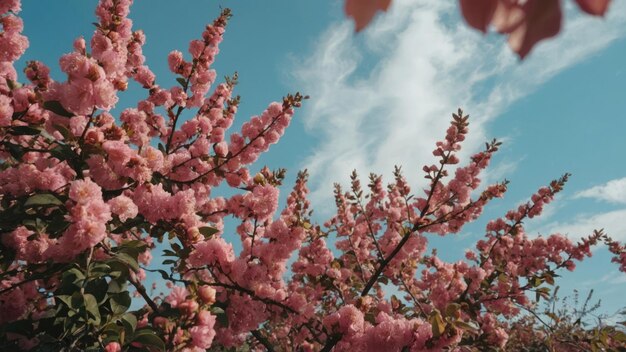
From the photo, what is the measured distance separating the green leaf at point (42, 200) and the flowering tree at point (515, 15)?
2.12 metres

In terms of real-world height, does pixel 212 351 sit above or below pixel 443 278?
below

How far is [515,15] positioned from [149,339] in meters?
1.93

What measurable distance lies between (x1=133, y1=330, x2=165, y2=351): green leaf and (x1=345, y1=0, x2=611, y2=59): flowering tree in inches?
71.9

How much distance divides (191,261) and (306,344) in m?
1.51

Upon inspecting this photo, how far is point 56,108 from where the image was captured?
236 cm

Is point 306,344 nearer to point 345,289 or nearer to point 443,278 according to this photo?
point 345,289

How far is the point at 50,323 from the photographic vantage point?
7.25 ft

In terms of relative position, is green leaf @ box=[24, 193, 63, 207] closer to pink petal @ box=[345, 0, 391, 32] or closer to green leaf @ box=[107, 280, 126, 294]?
green leaf @ box=[107, 280, 126, 294]

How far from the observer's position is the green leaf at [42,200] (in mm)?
2049

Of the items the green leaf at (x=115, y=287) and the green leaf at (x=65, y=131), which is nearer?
the green leaf at (x=115, y=287)

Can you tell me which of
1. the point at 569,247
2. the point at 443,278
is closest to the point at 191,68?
the point at 443,278

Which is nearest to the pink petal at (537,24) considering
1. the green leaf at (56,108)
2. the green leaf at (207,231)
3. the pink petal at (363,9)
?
the pink petal at (363,9)

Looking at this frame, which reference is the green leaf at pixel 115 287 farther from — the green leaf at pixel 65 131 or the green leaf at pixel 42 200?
the green leaf at pixel 65 131

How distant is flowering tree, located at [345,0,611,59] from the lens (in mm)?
345
